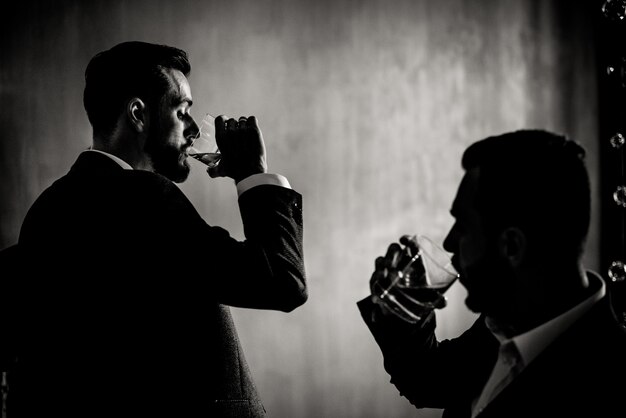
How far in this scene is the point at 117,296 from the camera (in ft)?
4.39

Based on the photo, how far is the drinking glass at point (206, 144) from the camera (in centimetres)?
159

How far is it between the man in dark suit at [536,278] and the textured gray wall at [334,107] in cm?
170

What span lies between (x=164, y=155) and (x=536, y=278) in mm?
838

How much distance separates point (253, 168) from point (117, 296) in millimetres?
366

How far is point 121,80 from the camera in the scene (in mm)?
1563

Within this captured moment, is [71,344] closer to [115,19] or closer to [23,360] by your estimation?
[23,360]

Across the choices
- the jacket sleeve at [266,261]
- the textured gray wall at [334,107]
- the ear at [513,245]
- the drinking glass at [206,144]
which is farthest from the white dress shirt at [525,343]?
the textured gray wall at [334,107]

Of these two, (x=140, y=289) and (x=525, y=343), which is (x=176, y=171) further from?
(x=525, y=343)

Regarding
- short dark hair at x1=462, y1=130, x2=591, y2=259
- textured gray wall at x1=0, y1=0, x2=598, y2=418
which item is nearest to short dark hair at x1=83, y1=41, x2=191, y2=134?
short dark hair at x1=462, y1=130, x2=591, y2=259

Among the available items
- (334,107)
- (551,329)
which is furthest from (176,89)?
(334,107)

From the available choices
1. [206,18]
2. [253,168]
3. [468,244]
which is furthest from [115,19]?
[468,244]

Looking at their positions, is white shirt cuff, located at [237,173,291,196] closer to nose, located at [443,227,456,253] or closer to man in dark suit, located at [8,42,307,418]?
man in dark suit, located at [8,42,307,418]

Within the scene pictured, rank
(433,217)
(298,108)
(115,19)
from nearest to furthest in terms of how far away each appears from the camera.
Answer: (115,19)
(298,108)
(433,217)

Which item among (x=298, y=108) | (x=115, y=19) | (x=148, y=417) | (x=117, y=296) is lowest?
(x=148, y=417)
